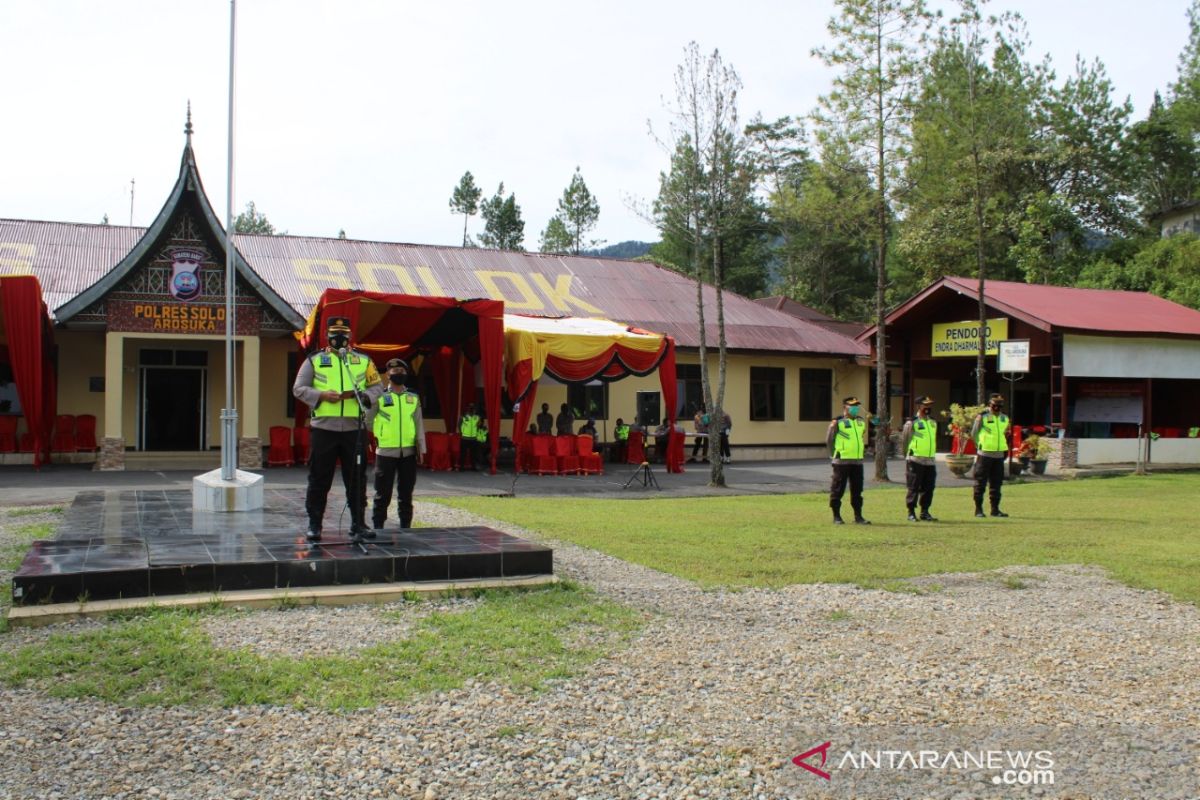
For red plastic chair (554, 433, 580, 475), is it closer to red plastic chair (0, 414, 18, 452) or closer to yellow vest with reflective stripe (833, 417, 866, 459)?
yellow vest with reflective stripe (833, 417, 866, 459)

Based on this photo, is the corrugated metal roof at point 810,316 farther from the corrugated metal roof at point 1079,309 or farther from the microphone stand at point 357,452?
the microphone stand at point 357,452

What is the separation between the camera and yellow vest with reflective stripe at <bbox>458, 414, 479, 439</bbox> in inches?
837

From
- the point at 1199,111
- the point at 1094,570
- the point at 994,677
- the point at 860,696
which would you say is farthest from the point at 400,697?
the point at 1199,111

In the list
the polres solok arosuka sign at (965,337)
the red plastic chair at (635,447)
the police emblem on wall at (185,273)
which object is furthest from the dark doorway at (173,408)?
the polres solok arosuka sign at (965,337)

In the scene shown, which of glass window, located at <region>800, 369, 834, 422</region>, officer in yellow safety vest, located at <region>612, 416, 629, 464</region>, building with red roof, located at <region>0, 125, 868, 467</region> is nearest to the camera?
building with red roof, located at <region>0, 125, 868, 467</region>

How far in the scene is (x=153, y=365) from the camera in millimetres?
23578

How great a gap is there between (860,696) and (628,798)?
1.87m

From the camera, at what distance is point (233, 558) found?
25.5ft

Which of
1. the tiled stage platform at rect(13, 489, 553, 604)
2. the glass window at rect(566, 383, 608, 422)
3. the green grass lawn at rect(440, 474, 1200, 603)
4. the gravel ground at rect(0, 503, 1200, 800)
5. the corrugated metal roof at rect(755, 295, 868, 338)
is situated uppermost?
the corrugated metal roof at rect(755, 295, 868, 338)

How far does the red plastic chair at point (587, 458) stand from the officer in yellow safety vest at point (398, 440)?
10687 mm

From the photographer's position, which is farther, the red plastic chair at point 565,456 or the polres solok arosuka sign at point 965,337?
the polres solok arosuka sign at point 965,337

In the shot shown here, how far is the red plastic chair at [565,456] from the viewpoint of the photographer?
21.0 metres

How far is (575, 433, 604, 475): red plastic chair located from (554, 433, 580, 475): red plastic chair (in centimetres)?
11

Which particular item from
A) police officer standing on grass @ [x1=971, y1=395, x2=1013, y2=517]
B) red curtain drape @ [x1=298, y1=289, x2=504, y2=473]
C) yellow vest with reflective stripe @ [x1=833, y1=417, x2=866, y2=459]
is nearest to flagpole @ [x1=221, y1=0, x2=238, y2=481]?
red curtain drape @ [x1=298, y1=289, x2=504, y2=473]
